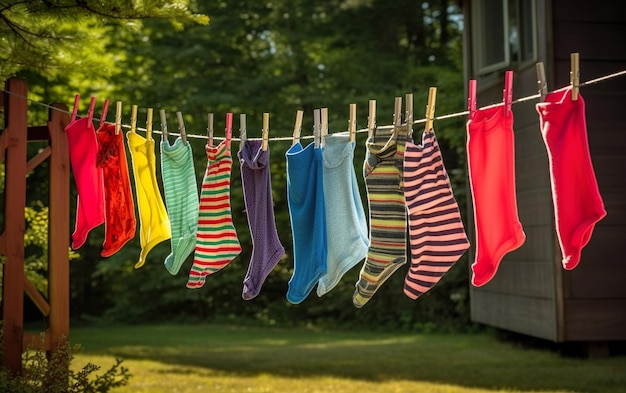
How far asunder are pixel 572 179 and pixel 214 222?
172 centimetres

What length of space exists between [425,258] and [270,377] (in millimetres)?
4581

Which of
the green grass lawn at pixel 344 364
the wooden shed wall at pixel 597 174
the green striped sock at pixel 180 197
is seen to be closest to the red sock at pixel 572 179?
the green striped sock at pixel 180 197

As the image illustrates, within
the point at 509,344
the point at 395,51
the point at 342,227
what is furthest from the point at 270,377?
the point at 395,51

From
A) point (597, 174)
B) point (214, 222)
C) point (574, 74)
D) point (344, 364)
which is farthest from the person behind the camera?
point (344, 364)

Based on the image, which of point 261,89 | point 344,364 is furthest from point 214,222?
point 261,89

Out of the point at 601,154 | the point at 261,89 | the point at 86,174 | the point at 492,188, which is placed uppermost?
the point at 261,89

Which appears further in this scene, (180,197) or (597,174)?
(597,174)

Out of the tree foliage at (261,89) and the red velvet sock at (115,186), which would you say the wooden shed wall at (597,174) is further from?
the tree foliage at (261,89)

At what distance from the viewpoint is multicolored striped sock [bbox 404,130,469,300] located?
355 cm

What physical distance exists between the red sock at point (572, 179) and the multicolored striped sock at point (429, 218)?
18.7 inches

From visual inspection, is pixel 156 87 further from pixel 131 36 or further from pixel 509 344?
pixel 509 344

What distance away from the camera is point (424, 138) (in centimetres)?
364

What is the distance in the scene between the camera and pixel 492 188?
138 inches

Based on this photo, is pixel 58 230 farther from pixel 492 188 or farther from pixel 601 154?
pixel 601 154
